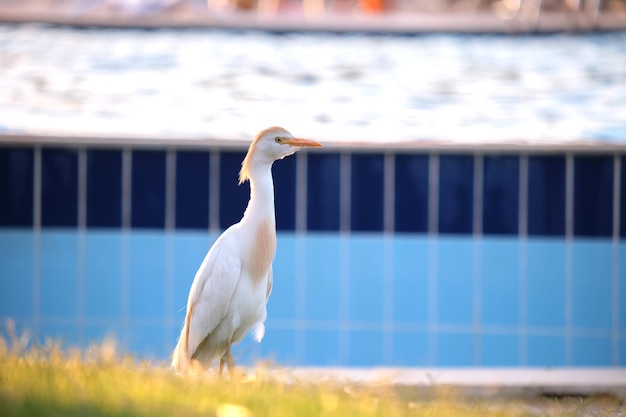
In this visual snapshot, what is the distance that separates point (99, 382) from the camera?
5.19 meters

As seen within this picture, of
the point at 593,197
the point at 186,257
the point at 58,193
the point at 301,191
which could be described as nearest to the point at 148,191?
the point at 186,257

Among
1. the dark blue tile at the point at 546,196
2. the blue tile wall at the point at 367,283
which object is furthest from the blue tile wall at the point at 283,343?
the dark blue tile at the point at 546,196

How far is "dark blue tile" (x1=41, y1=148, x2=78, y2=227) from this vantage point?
9938 mm

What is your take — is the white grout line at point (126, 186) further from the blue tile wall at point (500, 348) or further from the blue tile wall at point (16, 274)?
the blue tile wall at point (500, 348)

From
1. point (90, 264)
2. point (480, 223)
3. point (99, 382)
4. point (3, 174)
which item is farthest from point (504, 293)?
point (99, 382)

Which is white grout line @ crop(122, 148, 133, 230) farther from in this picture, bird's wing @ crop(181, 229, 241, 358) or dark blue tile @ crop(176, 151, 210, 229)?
bird's wing @ crop(181, 229, 241, 358)

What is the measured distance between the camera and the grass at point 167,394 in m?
4.46

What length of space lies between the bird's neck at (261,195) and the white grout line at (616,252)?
10.9 feet

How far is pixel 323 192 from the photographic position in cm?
996

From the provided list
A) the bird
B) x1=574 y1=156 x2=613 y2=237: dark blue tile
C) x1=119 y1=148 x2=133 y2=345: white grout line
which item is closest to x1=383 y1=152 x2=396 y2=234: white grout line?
x1=574 y1=156 x2=613 y2=237: dark blue tile

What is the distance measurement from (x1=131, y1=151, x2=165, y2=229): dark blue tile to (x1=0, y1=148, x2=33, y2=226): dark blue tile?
79 cm

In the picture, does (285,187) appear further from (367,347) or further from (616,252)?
(616,252)

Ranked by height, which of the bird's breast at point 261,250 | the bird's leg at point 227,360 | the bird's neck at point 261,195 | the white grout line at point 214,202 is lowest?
the bird's leg at point 227,360

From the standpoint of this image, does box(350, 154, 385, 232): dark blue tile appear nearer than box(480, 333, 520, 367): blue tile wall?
No
